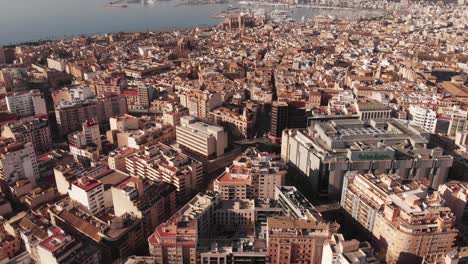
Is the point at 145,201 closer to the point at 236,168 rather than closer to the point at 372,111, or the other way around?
the point at 236,168

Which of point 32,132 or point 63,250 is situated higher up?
point 32,132

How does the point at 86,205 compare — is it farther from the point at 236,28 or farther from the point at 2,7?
the point at 2,7

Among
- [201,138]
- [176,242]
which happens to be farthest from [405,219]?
[201,138]

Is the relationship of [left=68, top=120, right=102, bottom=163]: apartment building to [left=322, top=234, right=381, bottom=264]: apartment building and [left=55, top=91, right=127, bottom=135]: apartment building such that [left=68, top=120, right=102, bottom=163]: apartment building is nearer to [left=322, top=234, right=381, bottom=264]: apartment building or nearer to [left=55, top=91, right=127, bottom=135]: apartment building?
[left=55, top=91, right=127, bottom=135]: apartment building

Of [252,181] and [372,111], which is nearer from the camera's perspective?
[252,181]

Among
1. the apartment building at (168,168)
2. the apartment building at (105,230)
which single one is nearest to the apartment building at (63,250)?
the apartment building at (105,230)
